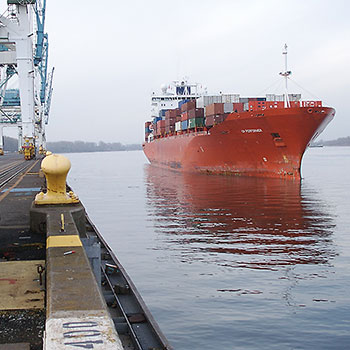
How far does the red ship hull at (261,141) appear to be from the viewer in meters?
29.5

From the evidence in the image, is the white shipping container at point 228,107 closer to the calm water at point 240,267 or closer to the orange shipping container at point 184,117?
the orange shipping container at point 184,117

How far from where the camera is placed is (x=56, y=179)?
8.57 m

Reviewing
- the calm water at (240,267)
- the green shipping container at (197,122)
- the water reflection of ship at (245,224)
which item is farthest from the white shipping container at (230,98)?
the calm water at (240,267)

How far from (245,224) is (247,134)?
51.7ft

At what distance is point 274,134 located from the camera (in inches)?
1196

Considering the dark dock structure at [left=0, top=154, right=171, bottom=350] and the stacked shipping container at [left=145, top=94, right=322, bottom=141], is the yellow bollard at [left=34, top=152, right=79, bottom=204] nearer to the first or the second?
the dark dock structure at [left=0, top=154, right=171, bottom=350]

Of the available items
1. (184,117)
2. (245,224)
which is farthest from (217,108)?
(245,224)

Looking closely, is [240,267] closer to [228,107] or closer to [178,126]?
[228,107]

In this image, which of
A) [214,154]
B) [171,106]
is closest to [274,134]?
[214,154]

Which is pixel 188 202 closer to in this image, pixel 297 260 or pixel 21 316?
pixel 297 260

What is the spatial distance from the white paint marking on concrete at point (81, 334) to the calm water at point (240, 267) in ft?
12.3

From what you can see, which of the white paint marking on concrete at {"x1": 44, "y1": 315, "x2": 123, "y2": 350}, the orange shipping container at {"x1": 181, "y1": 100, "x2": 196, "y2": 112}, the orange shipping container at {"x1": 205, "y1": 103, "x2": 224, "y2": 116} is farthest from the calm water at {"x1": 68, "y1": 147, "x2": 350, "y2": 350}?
the orange shipping container at {"x1": 181, "y1": 100, "x2": 196, "y2": 112}

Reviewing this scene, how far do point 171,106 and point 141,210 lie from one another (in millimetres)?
42321

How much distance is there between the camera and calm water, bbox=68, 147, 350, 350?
7461 mm
